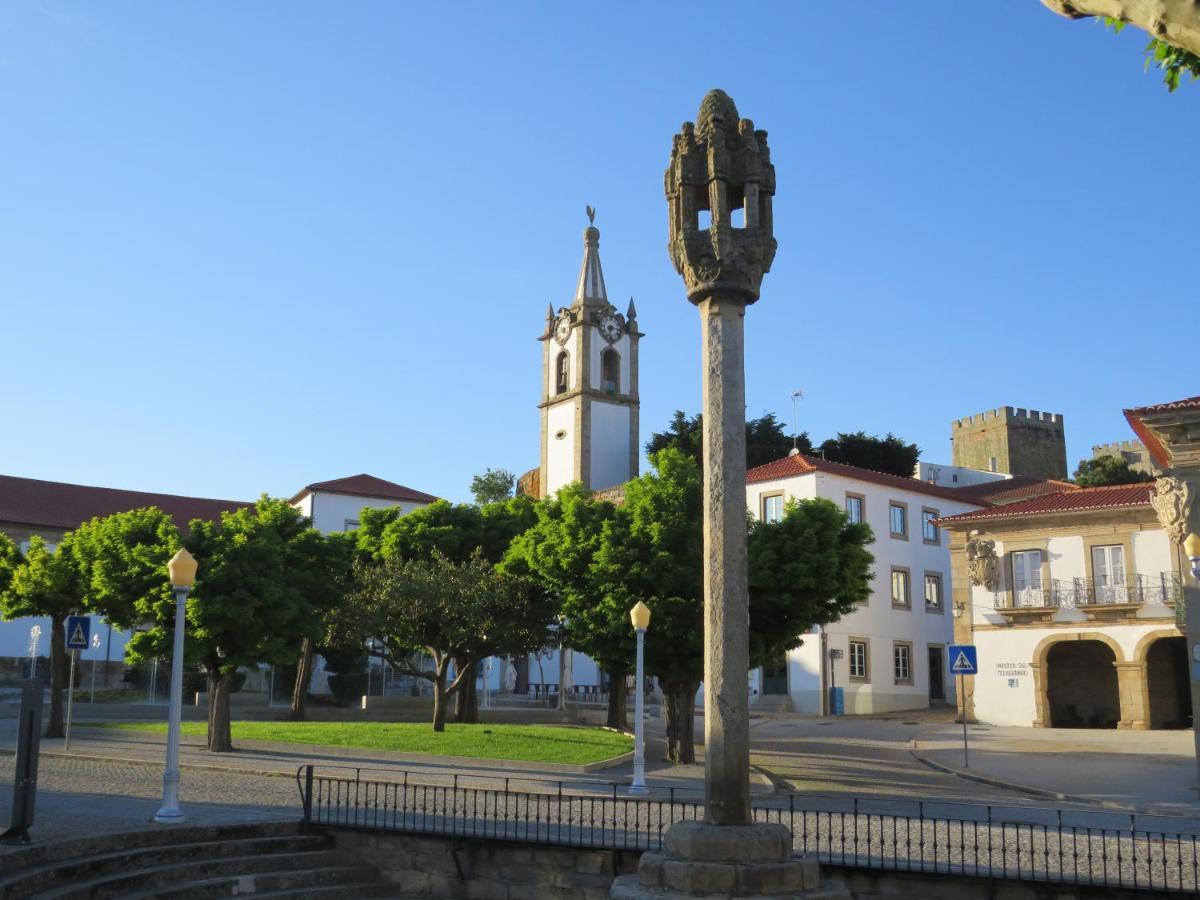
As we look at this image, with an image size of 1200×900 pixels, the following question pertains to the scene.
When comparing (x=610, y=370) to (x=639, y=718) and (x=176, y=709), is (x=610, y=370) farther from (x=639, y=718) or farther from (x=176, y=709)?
(x=176, y=709)

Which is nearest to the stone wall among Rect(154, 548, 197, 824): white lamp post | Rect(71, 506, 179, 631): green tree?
Rect(154, 548, 197, 824): white lamp post

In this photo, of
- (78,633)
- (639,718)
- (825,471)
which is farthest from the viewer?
(825,471)

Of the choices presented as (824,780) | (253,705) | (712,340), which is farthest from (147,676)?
(712,340)

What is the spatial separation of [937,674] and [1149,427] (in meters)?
28.5

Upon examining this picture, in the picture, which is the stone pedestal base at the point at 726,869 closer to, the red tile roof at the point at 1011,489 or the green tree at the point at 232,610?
the green tree at the point at 232,610

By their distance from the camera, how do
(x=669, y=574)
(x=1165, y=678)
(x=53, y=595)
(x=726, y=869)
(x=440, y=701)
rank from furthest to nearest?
(x=1165, y=678) → (x=440, y=701) → (x=53, y=595) → (x=669, y=574) → (x=726, y=869)

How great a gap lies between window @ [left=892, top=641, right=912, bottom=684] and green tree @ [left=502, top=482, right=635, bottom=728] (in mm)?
21555

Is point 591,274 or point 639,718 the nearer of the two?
point 639,718

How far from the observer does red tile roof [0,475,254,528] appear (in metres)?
56.7

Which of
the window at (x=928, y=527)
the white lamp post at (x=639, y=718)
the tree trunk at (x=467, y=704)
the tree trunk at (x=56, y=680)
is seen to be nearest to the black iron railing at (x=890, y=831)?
the white lamp post at (x=639, y=718)

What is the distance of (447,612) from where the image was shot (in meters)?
30.5

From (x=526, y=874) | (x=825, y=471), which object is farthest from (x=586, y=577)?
(x=825, y=471)

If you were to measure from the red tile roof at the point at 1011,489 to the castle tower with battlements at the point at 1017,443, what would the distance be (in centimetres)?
1695

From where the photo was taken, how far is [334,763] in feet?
79.7
